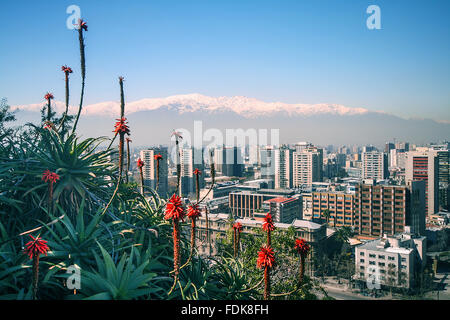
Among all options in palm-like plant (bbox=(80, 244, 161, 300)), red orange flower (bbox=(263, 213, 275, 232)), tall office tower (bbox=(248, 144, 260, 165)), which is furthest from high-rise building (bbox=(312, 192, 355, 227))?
tall office tower (bbox=(248, 144, 260, 165))

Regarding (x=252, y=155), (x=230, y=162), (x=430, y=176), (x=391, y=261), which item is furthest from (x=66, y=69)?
(x=252, y=155)

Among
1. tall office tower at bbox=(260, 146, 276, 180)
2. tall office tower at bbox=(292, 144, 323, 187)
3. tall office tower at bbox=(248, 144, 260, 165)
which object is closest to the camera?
tall office tower at bbox=(292, 144, 323, 187)

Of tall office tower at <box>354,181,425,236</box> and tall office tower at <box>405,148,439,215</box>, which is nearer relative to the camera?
tall office tower at <box>354,181,425,236</box>

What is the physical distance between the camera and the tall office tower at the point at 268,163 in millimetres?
53750

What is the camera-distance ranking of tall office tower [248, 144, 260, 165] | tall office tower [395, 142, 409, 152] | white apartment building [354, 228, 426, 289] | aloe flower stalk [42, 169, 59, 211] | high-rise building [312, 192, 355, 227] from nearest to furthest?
aloe flower stalk [42, 169, 59, 211]
white apartment building [354, 228, 426, 289]
high-rise building [312, 192, 355, 227]
tall office tower [248, 144, 260, 165]
tall office tower [395, 142, 409, 152]

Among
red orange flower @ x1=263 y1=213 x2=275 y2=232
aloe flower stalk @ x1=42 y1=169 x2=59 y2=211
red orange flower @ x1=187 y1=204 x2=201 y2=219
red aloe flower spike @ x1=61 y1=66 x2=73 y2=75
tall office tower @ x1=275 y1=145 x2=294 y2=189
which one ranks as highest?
red aloe flower spike @ x1=61 y1=66 x2=73 y2=75

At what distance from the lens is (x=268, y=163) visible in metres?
54.7

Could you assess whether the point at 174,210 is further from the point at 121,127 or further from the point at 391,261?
the point at 391,261

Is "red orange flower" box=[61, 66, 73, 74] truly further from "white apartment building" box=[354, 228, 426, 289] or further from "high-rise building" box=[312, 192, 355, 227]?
"high-rise building" box=[312, 192, 355, 227]

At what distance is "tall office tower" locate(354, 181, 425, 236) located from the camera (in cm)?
2505

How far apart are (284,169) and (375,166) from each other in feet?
52.6

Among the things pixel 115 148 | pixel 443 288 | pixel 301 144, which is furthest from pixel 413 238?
pixel 301 144

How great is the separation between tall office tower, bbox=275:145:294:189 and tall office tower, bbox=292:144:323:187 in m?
0.63
